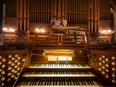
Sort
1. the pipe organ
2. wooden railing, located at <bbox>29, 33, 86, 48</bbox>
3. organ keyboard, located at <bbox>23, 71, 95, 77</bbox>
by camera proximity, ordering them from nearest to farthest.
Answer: organ keyboard, located at <bbox>23, 71, 95, 77</bbox> → wooden railing, located at <bbox>29, 33, 86, 48</bbox> → the pipe organ

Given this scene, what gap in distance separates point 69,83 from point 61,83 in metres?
0.17

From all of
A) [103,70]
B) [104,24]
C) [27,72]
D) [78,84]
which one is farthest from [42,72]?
[104,24]

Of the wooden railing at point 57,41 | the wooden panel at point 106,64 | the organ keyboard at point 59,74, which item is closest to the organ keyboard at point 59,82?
the organ keyboard at point 59,74

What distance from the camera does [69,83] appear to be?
2.90 m

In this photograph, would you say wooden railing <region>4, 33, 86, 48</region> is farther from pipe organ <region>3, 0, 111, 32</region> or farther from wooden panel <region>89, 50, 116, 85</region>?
pipe organ <region>3, 0, 111, 32</region>

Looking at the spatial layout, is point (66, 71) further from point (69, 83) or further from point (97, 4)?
point (97, 4)

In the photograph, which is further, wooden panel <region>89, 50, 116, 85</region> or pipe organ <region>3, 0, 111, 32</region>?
pipe organ <region>3, 0, 111, 32</region>

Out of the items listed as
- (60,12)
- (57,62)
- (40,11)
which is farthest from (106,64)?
(40,11)

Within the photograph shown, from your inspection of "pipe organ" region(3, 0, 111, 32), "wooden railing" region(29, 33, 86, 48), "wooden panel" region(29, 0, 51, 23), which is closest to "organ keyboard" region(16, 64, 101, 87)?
"wooden railing" region(29, 33, 86, 48)

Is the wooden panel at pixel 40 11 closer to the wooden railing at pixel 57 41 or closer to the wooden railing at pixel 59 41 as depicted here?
the wooden railing at pixel 57 41

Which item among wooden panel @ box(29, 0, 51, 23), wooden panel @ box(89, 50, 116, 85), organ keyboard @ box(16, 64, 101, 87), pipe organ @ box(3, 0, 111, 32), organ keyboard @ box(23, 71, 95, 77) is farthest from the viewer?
wooden panel @ box(29, 0, 51, 23)

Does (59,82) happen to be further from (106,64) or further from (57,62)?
(106,64)

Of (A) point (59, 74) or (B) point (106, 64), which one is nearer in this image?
(B) point (106, 64)

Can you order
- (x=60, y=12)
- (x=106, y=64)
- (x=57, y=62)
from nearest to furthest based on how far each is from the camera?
(x=106, y=64)
(x=57, y=62)
(x=60, y=12)
